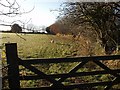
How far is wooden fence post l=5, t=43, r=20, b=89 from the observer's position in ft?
21.5

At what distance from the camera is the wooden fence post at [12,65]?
6.54 m

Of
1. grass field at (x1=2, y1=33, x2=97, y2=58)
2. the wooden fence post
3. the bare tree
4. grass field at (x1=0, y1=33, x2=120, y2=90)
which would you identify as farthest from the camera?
grass field at (x1=2, y1=33, x2=97, y2=58)

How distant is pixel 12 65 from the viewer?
21.5 feet

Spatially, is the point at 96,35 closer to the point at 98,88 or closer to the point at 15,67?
the point at 98,88

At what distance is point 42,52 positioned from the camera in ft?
65.0

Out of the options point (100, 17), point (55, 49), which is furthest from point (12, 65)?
point (55, 49)

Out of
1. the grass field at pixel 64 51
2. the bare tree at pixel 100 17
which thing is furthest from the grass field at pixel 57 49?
the bare tree at pixel 100 17

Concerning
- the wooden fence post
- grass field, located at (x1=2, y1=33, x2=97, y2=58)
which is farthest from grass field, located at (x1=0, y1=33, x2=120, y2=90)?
the wooden fence post

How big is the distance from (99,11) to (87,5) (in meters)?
0.82

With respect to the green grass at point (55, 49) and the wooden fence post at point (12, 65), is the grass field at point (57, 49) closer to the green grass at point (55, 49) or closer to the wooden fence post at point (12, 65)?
the green grass at point (55, 49)

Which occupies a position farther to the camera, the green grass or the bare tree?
the green grass

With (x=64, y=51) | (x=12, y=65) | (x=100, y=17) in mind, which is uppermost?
(x=100, y=17)

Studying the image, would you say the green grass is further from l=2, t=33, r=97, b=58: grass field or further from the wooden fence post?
the wooden fence post

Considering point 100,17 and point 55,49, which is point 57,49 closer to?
point 55,49
